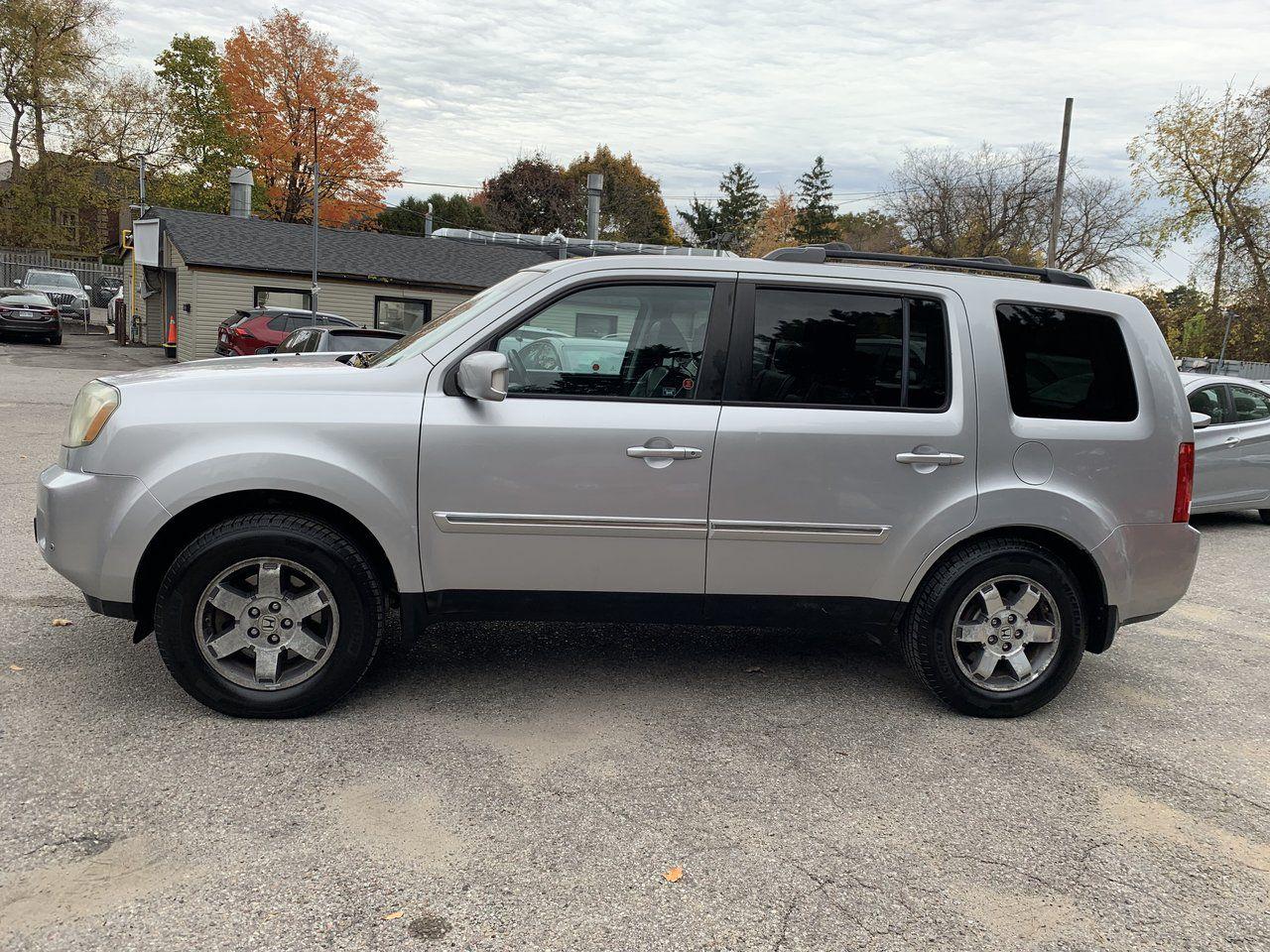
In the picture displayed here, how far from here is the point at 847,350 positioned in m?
3.97

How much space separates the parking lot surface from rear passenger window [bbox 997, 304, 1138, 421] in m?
1.38

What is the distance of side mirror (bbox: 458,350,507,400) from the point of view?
3.56 m

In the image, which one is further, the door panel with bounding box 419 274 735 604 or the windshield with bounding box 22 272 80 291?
the windshield with bounding box 22 272 80 291

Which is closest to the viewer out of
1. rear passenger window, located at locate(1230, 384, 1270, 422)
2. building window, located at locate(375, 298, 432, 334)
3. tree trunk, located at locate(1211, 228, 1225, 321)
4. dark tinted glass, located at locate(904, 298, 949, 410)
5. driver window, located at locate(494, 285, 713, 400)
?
driver window, located at locate(494, 285, 713, 400)

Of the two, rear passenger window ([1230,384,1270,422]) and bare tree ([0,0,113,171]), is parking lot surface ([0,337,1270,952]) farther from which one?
bare tree ([0,0,113,171])

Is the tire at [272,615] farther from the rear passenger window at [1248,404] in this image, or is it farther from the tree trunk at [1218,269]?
the tree trunk at [1218,269]

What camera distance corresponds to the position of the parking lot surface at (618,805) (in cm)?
264

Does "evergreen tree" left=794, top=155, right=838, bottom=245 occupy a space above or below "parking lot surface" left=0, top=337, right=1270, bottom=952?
above

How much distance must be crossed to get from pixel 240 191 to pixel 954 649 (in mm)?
35362

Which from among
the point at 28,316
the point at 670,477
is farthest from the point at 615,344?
the point at 28,316

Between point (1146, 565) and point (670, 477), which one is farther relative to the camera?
point (1146, 565)

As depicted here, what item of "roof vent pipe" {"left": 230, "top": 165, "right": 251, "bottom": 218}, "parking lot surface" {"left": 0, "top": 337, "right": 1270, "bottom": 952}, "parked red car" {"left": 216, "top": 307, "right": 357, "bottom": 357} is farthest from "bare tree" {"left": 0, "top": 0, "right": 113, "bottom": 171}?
"parking lot surface" {"left": 0, "top": 337, "right": 1270, "bottom": 952}

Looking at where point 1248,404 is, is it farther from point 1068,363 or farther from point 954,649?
point 954,649

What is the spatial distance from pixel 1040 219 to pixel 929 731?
48.8 meters
